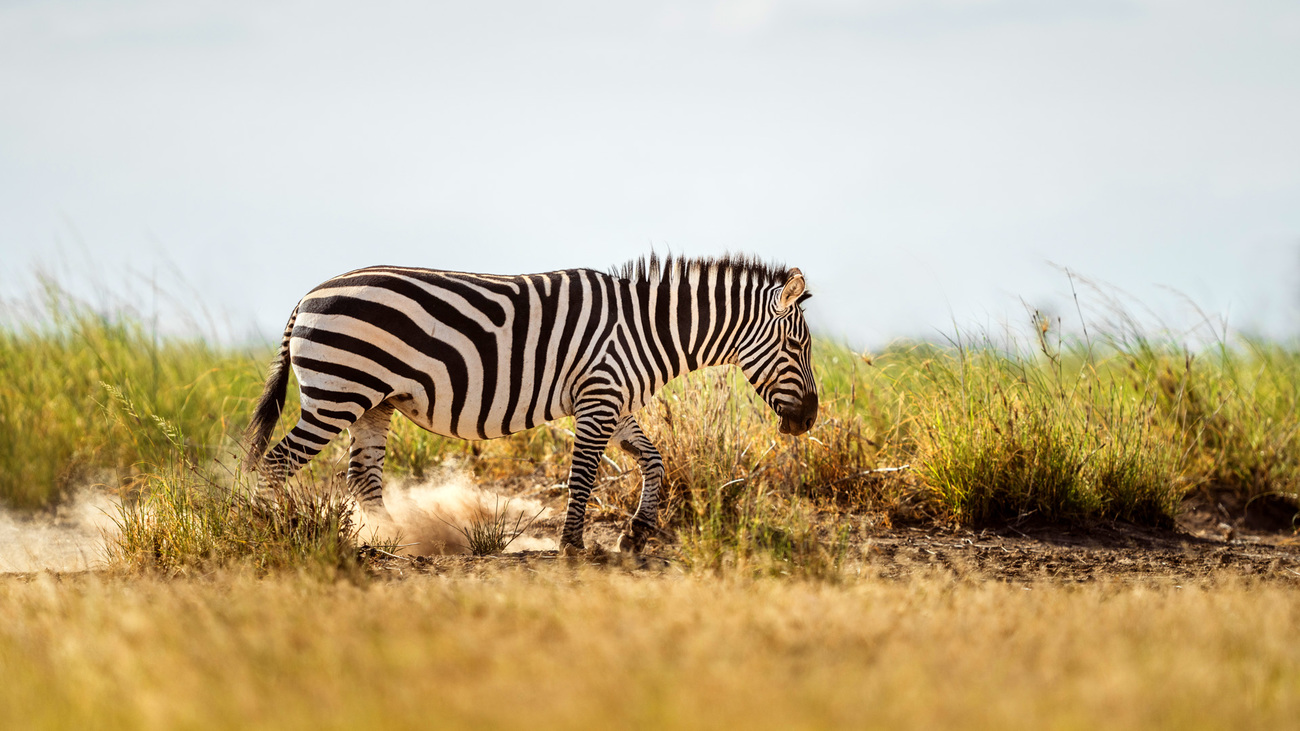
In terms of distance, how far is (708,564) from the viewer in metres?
4.08

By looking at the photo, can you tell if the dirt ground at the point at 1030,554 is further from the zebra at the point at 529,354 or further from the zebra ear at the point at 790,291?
the zebra ear at the point at 790,291

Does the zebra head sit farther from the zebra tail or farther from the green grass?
the zebra tail

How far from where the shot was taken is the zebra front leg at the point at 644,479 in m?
5.49

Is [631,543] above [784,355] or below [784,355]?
below

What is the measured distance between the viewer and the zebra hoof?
538 centimetres

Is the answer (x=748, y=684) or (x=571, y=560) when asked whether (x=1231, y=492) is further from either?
(x=748, y=684)

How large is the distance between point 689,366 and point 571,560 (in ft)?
5.36

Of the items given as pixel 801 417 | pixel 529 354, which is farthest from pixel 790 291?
pixel 529 354

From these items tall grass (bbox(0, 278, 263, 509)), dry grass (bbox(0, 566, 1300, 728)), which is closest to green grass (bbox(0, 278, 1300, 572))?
tall grass (bbox(0, 278, 263, 509))

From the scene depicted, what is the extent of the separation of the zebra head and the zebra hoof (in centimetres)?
124

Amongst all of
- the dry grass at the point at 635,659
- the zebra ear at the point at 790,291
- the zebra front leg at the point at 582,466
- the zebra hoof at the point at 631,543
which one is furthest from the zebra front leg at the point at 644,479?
the dry grass at the point at 635,659

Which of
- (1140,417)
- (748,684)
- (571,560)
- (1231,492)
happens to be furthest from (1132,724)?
(1231,492)

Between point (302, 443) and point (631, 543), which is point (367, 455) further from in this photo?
point (631, 543)

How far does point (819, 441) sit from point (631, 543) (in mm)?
1782
